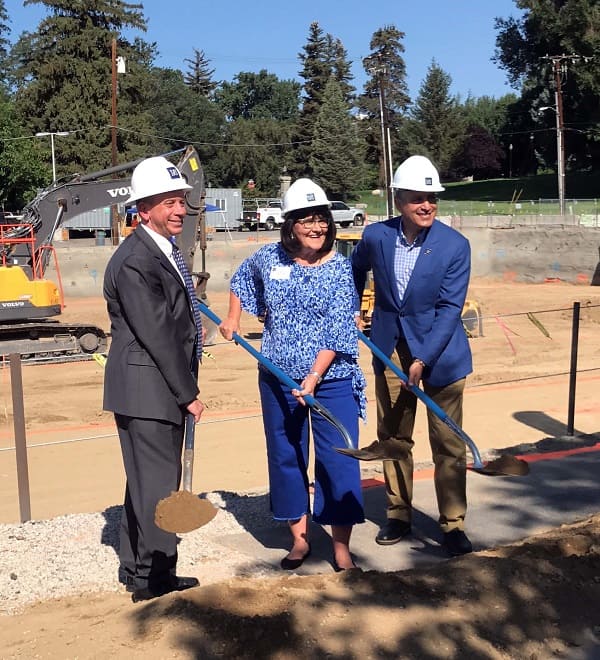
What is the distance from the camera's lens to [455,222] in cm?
4056

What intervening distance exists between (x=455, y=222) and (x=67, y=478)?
33879 mm

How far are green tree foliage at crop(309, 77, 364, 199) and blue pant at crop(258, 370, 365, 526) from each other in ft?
220

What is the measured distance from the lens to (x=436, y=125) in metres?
80.8

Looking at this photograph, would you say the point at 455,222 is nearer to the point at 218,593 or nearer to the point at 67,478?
the point at 67,478

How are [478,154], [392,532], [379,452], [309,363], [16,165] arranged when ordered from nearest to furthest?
1. [309,363]
2. [379,452]
3. [392,532]
4. [16,165]
5. [478,154]

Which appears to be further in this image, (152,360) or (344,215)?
(344,215)

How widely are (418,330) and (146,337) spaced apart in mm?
1598

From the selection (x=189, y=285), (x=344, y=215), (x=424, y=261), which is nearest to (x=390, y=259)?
(x=424, y=261)

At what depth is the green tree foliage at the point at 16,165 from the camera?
49188 mm

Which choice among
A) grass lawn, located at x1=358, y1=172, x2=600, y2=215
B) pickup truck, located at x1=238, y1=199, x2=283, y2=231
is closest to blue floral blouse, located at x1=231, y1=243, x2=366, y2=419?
pickup truck, located at x1=238, y1=199, x2=283, y2=231

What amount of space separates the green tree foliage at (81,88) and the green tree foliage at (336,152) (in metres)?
16.6

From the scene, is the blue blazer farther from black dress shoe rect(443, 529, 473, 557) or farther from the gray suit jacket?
the gray suit jacket

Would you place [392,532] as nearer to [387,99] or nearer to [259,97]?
[387,99]

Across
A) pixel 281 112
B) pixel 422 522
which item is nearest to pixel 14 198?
pixel 422 522
